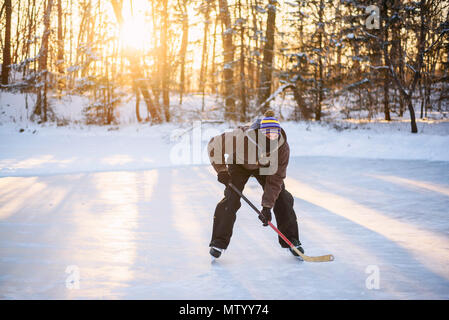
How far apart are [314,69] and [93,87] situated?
9.66 metres

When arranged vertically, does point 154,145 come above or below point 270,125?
below

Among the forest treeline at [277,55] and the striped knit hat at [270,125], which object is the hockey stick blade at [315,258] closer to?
the striped knit hat at [270,125]

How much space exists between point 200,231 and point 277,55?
12093 mm

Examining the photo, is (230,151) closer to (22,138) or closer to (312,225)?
(312,225)

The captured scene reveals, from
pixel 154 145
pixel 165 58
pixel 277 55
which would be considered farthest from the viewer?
pixel 165 58

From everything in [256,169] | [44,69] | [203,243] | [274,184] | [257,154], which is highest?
[44,69]

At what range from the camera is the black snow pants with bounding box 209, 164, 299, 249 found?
3297 millimetres

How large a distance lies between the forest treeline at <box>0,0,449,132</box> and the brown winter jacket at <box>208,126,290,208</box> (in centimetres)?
1037

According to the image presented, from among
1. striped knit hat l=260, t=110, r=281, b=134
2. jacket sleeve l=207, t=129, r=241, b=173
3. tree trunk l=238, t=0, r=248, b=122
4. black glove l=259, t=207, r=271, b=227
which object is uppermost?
tree trunk l=238, t=0, r=248, b=122

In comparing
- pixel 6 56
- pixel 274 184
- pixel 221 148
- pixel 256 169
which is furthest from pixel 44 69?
pixel 274 184

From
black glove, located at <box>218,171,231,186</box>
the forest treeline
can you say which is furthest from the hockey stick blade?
the forest treeline

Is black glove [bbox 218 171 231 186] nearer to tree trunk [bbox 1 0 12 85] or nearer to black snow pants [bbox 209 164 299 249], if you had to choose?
black snow pants [bbox 209 164 299 249]

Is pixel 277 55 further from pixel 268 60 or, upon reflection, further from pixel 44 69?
pixel 44 69

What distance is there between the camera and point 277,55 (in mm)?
14789
